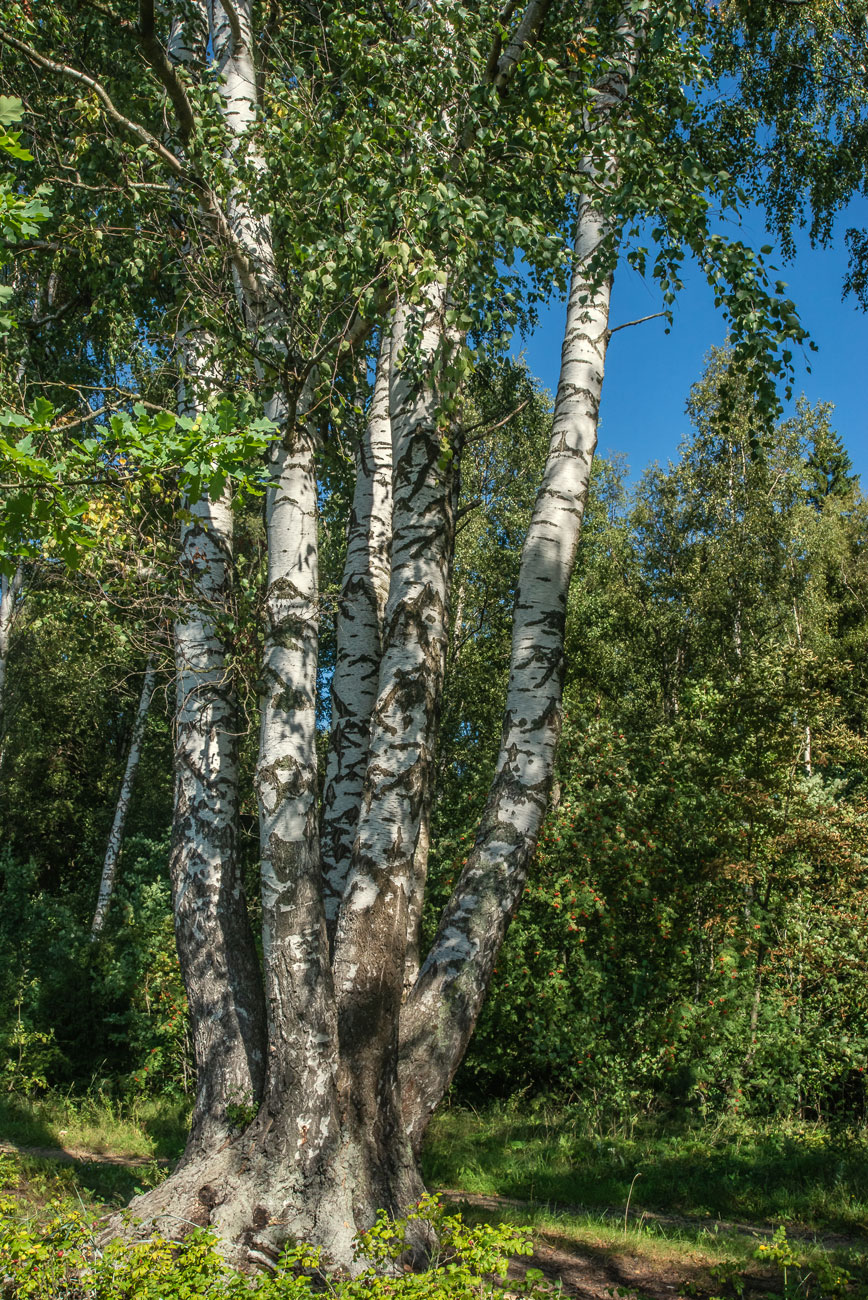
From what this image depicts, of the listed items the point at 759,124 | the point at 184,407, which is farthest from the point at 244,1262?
the point at 759,124

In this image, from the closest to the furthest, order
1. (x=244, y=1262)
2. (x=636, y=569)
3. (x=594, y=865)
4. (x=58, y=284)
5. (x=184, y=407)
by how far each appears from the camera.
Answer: (x=244, y=1262), (x=184, y=407), (x=594, y=865), (x=58, y=284), (x=636, y=569)

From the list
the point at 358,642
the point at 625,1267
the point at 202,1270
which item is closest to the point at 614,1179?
the point at 625,1267

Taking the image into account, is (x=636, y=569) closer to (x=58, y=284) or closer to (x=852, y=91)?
(x=852, y=91)

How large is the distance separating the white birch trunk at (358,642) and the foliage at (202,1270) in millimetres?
1713

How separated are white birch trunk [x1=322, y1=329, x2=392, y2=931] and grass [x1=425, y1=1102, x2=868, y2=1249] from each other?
3072 millimetres

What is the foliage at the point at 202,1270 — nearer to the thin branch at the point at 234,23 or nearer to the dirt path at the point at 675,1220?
the dirt path at the point at 675,1220

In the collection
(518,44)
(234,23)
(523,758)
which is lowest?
(523,758)

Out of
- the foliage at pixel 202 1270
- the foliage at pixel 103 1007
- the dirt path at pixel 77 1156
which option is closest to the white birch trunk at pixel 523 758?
the foliage at pixel 202 1270

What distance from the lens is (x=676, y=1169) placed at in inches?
251

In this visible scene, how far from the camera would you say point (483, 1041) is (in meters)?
9.54

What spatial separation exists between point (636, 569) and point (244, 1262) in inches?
677

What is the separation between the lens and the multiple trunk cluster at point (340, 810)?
3.38 m

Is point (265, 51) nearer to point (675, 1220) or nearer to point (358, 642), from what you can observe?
point (358, 642)

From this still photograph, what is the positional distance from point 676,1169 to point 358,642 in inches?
190
